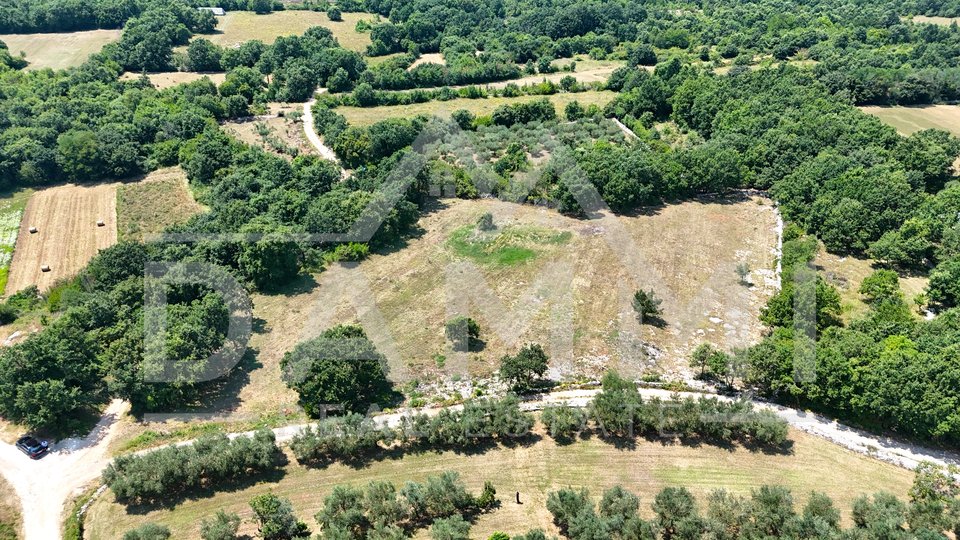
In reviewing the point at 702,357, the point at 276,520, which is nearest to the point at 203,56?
the point at 276,520

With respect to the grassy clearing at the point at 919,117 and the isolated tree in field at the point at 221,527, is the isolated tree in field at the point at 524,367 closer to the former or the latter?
the isolated tree in field at the point at 221,527

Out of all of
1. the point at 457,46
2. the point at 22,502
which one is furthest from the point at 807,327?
the point at 457,46

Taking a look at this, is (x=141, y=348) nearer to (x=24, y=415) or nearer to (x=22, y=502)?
(x=24, y=415)

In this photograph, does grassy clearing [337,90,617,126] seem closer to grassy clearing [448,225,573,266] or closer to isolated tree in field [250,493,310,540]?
grassy clearing [448,225,573,266]

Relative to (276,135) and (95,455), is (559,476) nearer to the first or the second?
(95,455)

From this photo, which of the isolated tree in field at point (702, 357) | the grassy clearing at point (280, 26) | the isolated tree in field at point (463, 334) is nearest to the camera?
the isolated tree in field at point (702, 357)

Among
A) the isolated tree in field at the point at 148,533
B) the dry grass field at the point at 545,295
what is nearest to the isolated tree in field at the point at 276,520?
the isolated tree in field at the point at 148,533
